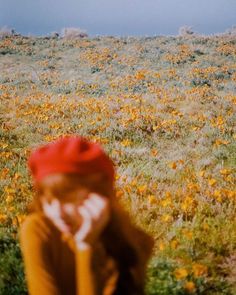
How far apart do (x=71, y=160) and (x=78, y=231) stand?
14.3 inches

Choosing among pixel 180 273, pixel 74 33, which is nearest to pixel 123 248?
pixel 180 273

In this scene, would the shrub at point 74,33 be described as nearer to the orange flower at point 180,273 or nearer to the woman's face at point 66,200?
the orange flower at point 180,273

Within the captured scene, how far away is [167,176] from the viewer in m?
6.62

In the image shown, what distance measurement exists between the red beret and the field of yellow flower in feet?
6.17

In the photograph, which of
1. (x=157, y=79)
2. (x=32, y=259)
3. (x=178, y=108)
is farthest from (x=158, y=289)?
(x=157, y=79)

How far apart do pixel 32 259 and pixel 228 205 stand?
146 inches

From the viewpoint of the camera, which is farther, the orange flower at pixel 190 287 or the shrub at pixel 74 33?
the shrub at pixel 74 33

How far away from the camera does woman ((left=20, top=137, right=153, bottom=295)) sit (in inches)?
A: 84.4

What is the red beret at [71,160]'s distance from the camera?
214 centimetres

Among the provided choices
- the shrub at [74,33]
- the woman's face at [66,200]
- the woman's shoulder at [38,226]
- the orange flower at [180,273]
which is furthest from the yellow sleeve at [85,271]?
the shrub at [74,33]

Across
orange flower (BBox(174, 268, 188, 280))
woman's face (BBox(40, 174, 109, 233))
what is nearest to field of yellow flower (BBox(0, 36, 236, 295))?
orange flower (BBox(174, 268, 188, 280))

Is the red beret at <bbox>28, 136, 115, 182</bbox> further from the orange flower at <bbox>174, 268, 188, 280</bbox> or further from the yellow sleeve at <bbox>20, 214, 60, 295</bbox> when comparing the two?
the orange flower at <bbox>174, 268, 188, 280</bbox>

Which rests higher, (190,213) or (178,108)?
(178,108)

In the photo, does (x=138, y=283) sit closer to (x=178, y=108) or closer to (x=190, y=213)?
(x=190, y=213)
